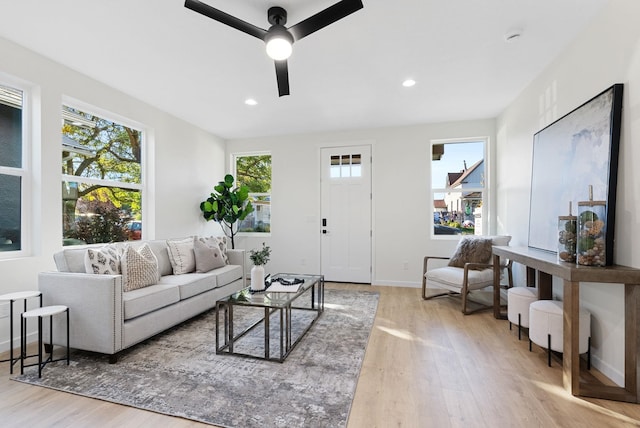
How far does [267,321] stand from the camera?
7.67 ft

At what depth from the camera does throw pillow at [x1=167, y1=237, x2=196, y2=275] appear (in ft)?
11.7

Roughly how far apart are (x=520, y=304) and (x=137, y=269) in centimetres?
364

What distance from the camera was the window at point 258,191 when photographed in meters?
5.60

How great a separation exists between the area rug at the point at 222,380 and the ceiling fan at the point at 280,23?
2.35m

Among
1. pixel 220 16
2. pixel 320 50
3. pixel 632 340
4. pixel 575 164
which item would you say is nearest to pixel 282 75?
pixel 320 50

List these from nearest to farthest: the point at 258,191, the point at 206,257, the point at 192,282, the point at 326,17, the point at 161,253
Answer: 1. the point at 326,17
2. the point at 192,282
3. the point at 161,253
4. the point at 206,257
5. the point at 258,191

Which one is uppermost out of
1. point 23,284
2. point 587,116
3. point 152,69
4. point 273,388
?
point 152,69

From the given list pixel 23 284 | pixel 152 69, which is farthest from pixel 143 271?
pixel 152 69

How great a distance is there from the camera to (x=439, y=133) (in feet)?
15.5

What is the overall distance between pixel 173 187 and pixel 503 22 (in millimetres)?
4317

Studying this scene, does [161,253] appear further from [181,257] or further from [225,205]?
[225,205]

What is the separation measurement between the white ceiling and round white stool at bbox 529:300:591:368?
2.19 meters

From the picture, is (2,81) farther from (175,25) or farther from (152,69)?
(175,25)

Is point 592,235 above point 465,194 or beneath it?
beneath
